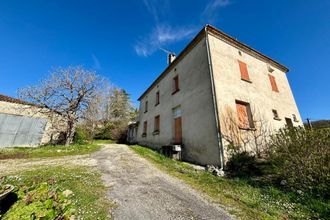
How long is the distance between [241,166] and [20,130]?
16864 mm

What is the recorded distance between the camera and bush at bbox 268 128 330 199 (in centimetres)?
333

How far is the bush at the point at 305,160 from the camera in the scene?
10.9 feet

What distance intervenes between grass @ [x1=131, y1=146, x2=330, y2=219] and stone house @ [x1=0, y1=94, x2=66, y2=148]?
12.4 m

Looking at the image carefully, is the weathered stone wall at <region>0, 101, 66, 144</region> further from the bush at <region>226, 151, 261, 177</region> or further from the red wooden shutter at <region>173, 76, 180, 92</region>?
the bush at <region>226, 151, 261, 177</region>

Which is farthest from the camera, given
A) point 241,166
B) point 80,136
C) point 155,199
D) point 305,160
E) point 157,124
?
point 80,136

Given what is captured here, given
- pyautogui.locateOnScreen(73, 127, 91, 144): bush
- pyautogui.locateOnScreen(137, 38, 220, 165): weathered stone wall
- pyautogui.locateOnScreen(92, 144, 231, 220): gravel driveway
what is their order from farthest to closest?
pyautogui.locateOnScreen(73, 127, 91, 144): bush, pyautogui.locateOnScreen(137, 38, 220, 165): weathered stone wall, pyautogui.locateOnScreen(92, 144, 231, 220): gravel driveway

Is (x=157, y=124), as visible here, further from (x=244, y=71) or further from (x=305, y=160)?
(x=305, y=160)

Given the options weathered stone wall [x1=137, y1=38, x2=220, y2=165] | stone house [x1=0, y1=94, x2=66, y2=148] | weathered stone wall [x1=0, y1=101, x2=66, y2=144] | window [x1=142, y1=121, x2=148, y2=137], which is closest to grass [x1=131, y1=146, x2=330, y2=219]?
weathered stone wall [x1=137, y1=38, x2=220, y2=165]

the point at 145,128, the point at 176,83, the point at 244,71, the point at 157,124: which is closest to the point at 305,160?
the point at 244,71

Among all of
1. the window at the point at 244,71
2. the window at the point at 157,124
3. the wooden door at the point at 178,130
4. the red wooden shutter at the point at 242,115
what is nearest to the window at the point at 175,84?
the wooden door at the point at 178,130

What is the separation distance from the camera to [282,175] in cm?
409

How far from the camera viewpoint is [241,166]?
578 cm

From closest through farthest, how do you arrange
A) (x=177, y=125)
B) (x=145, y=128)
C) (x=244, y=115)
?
1. (x=244, y=115)
2. (x=177, y=125)
3. (x=145, y=128)

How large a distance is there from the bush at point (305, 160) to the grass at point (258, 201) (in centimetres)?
37
